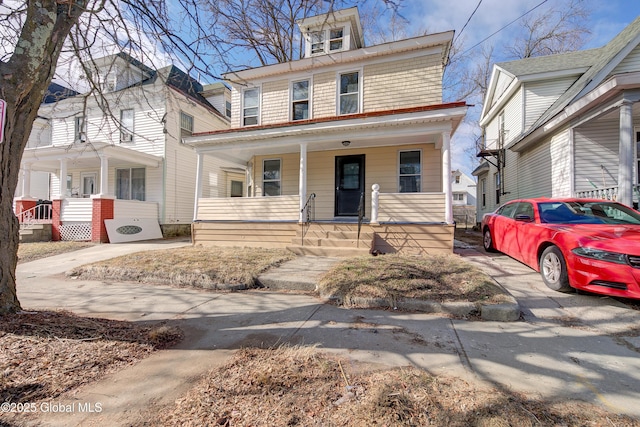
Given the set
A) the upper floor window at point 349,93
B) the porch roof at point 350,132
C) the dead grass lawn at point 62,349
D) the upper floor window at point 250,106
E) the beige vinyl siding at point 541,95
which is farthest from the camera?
the beige vinyl siding at point 541,95

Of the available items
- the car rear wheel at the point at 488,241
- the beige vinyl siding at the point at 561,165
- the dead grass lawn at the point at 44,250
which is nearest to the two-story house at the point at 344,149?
the car rear wheel at the point at 488,241

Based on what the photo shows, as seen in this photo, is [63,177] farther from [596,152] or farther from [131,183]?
[596,152]

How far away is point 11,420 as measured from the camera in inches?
65.1

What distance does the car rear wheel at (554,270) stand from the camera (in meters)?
3.97

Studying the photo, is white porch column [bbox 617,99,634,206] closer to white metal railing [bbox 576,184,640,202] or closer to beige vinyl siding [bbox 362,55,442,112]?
white metal railing [bbox 576,184,640,202]

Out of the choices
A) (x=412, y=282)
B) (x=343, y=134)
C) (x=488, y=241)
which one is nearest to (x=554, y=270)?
(x=412, y=282)

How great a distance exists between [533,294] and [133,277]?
666 centimetres

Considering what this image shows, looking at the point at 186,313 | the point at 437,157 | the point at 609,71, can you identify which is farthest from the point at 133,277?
the point at 609,71

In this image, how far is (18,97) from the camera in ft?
8.80

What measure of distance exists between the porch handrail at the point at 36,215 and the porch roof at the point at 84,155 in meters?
1.85

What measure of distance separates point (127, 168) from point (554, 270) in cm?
1548

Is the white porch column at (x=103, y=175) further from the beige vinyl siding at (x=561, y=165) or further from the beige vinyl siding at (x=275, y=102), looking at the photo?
the beige vinyl siding at (x=561, y=165)

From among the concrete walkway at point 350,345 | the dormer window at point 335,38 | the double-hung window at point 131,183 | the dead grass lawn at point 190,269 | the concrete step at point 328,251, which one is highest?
the dormer window at point 335,38

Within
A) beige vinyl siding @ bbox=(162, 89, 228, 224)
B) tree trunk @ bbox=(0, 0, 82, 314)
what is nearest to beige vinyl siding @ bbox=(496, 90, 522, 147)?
beige vinyl siding @ bbox=(162, 89, 228, 224)
